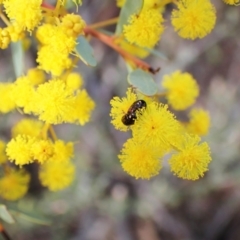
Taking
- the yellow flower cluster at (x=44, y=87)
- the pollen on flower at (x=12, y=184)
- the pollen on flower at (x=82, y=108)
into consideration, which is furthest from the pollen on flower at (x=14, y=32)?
the pollen on flower at (x=12, y=184)

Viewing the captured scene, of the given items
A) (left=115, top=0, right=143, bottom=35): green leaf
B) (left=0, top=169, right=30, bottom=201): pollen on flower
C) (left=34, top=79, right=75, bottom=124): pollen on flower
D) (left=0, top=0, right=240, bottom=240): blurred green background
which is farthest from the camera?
(left=0, top=0, right=240, bottom=240): blurred green background

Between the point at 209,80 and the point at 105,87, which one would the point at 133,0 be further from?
the point at 209,80

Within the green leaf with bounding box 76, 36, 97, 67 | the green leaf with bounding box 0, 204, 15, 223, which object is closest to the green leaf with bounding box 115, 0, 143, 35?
the green leaf with bounding box 76, 36, 97, 67

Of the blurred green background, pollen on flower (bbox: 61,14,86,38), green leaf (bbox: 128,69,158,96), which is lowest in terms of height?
the blurred green background

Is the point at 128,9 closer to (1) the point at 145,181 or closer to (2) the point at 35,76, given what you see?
(2) the point at 35,76

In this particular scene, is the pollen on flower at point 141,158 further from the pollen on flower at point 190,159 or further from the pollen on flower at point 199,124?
the pollen on flower at point 199,124

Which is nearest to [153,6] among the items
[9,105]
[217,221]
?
[9,105]

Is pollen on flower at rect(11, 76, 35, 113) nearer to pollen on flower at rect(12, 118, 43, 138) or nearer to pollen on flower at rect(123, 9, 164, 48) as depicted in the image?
pollen on flower at rect(12, 118, 43, 138)
